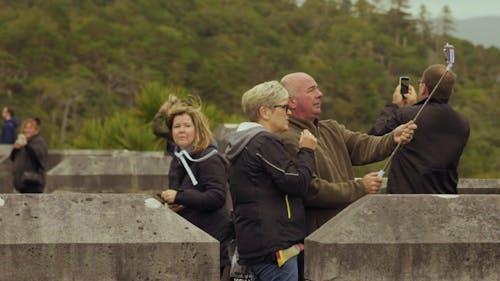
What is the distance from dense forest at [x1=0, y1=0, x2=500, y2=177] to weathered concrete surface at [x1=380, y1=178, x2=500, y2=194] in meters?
55.2

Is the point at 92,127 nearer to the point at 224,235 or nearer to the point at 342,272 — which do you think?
the point at 224,235

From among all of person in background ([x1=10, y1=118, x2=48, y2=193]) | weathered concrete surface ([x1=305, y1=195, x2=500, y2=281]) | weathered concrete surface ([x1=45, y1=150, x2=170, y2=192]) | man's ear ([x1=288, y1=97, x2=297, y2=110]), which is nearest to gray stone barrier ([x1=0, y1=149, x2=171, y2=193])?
weathered concrete surface ([x1=45, y1=150, x2=170, y2=192])

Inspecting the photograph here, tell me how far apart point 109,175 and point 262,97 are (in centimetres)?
762

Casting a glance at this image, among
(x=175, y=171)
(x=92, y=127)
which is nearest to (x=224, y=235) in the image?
(x=175, y=171)

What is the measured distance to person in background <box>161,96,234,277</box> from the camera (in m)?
7.02

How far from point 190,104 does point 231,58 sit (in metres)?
73.2

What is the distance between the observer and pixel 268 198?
6.05 metres

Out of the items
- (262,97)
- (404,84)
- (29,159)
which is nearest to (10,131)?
(29,159)

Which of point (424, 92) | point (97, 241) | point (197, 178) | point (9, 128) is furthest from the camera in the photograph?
point (9, 128)

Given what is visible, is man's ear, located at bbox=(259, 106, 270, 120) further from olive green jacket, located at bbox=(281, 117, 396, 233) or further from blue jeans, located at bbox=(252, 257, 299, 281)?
blue jeans, located at bbox=(252, 257, 299, 281)

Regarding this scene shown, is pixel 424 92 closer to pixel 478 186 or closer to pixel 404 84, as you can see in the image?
pixel 404 84

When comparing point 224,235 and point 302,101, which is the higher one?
point 302,101

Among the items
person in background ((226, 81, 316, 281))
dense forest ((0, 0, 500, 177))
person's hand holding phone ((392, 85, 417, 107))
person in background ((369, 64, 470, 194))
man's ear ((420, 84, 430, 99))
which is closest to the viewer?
person in background ((226, 81, 316, 281))

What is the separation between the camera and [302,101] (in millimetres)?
6594
